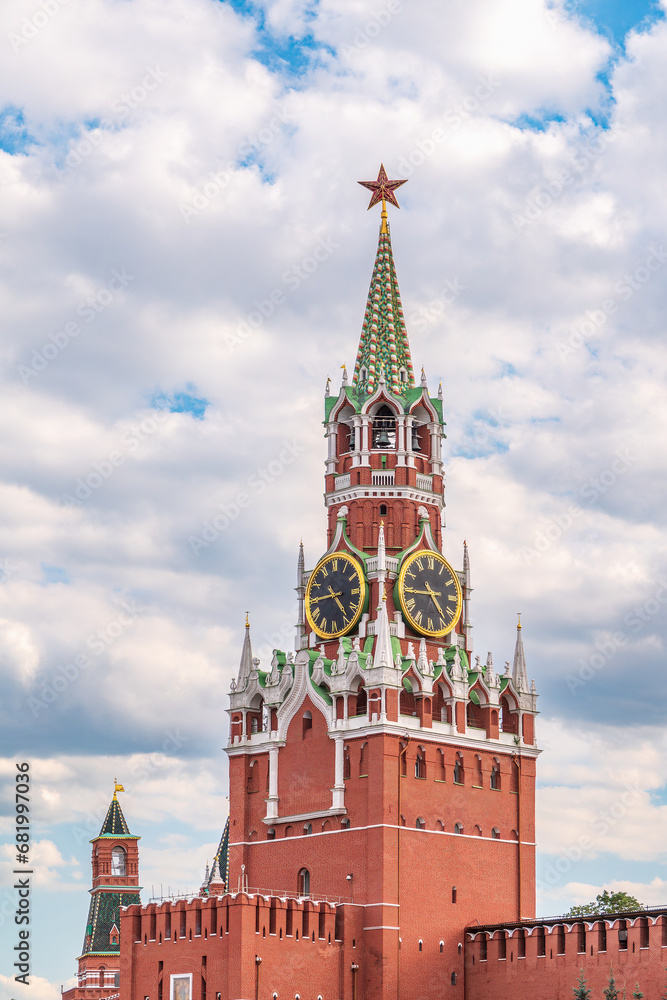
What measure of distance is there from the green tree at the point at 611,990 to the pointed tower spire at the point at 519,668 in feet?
68.5

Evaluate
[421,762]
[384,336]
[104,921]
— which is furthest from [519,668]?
[104,921]

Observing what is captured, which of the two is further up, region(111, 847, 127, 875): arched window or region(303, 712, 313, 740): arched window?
region(303, 712, 313, 740): arched window

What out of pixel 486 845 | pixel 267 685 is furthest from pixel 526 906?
pixel 267 685

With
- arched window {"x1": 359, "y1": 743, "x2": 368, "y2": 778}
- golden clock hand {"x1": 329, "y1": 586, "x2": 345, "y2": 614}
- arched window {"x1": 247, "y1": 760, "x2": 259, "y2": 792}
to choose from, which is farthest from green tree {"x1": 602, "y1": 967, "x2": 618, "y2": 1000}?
golden clock hand {"x1": 329, "y1": 586, "x2": 345, "y2": 614}

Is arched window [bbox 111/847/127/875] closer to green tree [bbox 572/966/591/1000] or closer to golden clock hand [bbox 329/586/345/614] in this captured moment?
golden clock hand [bbox 329/586/345/614]

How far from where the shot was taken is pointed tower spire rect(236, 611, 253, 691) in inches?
4035

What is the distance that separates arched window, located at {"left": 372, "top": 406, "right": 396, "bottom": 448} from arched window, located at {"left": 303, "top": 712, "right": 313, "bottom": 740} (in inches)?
679

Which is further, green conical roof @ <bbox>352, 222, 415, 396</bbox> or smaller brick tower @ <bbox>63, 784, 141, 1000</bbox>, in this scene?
smaller brick tower @ <bbox>63, 784, 141, 1000</bbox>

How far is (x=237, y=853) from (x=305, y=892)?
5.66m

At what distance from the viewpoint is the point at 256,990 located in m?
85.2

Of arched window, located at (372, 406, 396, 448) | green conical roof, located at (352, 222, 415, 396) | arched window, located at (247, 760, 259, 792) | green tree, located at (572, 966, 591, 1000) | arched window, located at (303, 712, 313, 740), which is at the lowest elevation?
green tree, located at (572, 966, 591, 1000)

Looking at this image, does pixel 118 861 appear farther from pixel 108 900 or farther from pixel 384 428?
pixel 384 428

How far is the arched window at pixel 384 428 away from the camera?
342ft

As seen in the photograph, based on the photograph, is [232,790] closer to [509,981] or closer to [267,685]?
[267,685]
